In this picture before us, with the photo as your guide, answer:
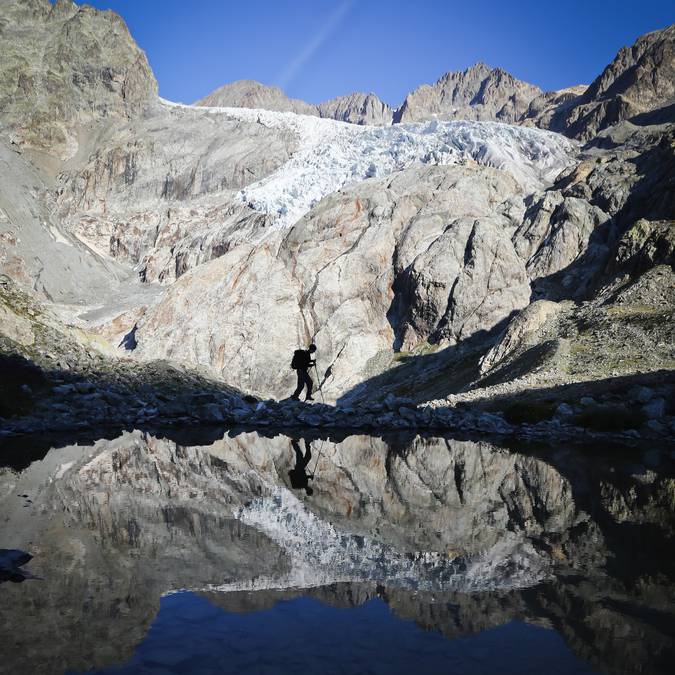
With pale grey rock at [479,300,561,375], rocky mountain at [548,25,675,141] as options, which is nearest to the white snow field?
rocky mountain at [548,25,675,141]

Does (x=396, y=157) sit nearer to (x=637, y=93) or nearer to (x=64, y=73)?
(x=637, y=93)

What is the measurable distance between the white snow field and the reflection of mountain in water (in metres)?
95.6

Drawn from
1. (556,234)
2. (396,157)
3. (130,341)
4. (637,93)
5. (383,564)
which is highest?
(637,93)

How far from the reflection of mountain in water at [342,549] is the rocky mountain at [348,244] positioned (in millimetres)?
14333

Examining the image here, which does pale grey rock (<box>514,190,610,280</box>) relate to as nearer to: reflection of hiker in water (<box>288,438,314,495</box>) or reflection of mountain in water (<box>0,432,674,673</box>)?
reflection of hiker in water (<box>288,438,314,495</box>)

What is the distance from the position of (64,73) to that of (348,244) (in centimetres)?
12921

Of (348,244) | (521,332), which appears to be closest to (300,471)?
(521,332)

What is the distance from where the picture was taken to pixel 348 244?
300 feet

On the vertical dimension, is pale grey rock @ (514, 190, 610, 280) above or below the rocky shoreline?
above

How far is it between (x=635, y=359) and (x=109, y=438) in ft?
103

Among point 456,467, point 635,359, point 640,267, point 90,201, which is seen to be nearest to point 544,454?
point 456,467

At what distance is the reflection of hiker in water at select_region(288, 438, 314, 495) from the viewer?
42.3 ft

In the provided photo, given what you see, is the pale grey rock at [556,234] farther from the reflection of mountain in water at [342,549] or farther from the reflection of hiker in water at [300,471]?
the reflection of mountain in water at [342,549]

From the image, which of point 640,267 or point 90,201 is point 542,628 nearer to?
point 640,267
